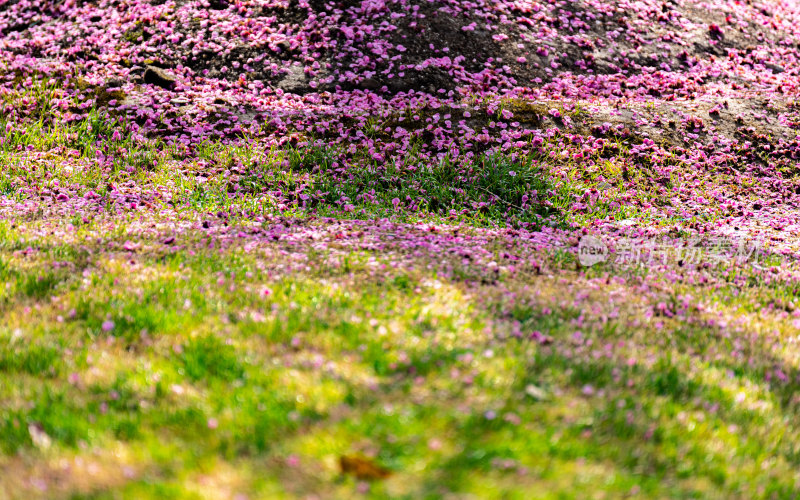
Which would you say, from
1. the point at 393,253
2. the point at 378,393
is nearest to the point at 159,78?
the point at 393,253

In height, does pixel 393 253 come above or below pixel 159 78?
above

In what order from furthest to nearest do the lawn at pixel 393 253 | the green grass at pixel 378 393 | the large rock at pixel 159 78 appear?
the large rock at pixel 159 78 < the lawn at pixel 393 253 < the green grass at pixel 378 393

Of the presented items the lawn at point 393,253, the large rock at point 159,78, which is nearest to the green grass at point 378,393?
the lawn at point 393,253

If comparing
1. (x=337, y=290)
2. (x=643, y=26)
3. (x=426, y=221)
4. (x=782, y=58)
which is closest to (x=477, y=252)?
(x=426, y=221)

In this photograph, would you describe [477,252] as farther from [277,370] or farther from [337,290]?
[277,370]

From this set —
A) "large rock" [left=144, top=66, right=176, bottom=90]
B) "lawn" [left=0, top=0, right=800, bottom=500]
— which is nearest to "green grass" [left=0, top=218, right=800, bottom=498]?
"lawn" [left=0, top=0, right=800, bottom=500]

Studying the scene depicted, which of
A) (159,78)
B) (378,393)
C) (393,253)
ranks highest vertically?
(378,393)

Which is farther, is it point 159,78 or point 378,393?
point 159,78

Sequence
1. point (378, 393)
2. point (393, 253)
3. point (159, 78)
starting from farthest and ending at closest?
point (159, 78), point (393, 253), point (378, 393)

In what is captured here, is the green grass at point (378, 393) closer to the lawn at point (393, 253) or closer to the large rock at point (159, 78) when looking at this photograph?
the lawn at point (393, 253)

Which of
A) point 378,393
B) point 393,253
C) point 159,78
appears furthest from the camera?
point 159,78

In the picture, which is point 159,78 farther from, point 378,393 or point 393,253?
point 378,393

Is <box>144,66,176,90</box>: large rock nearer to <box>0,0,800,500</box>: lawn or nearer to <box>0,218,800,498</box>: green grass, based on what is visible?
<box>0,0,800,500</box>: lawn

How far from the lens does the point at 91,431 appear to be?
3697mm
